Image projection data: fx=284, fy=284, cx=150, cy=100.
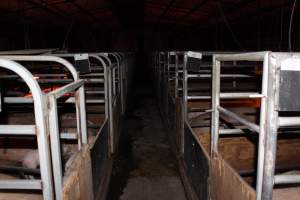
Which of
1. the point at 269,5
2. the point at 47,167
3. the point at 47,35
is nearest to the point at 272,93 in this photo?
the point at 47,167

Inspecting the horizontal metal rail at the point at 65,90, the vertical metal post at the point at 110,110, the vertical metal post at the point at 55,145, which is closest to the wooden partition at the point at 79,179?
the vertical metal post at the point at 55,145

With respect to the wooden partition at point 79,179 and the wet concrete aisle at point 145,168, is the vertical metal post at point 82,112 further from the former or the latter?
the wet concrete aisle at point 145,168

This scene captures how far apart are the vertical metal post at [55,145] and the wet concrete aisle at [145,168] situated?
6.83ft

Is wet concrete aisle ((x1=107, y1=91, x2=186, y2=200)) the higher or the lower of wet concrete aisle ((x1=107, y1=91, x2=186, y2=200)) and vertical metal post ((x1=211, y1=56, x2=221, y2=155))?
the lower

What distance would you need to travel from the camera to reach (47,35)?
14477 millimetres

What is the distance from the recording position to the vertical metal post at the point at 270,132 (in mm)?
1356

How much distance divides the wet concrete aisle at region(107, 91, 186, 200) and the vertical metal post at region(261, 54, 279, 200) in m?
2.44

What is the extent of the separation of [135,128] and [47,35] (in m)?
9.90

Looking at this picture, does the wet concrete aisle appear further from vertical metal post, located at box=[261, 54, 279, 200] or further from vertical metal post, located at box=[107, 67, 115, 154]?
vertical metal post, located at box=[261, 54, 279, 200]

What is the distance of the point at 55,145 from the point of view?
1684mm

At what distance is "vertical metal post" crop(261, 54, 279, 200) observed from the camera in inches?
53.4

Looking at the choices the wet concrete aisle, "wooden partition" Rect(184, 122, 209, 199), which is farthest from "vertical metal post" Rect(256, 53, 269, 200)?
the wet concrete aisle

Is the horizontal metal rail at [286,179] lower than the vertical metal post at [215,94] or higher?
lower

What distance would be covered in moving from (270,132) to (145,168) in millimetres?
3419
